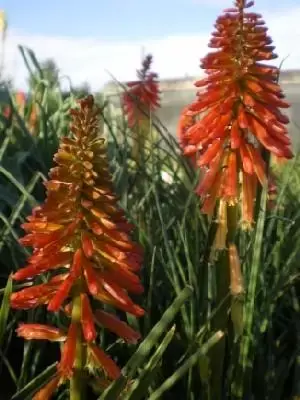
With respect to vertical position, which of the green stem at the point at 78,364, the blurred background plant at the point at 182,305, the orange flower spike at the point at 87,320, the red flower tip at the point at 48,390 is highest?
the orange flower spike at the point at 87,320

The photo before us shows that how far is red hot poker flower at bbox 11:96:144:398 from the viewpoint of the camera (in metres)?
1.31

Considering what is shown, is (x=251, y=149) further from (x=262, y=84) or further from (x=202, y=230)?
(x=202, y=230)

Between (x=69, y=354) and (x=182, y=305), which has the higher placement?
(x=69, y=354)

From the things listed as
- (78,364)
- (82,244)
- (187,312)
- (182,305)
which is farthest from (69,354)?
(187,312)

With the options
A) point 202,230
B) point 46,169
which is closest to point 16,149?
point 46,169

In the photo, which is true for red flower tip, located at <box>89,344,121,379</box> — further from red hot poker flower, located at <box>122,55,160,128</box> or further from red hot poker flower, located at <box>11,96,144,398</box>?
red hot poker flower, located at <box>122,55,160,128</box>

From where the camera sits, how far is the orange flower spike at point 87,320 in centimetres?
128

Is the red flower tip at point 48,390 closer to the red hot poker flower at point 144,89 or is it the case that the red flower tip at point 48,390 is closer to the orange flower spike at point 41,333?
the orange flower spike at point 41,333

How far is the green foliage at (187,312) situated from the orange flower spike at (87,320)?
0.09 meters

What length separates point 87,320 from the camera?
1297 millimetres

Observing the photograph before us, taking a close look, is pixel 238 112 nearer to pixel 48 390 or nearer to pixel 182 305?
pixel 182 305

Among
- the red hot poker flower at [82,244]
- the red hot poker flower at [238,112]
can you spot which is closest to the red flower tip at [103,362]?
the red hot poker flower at [82,244]

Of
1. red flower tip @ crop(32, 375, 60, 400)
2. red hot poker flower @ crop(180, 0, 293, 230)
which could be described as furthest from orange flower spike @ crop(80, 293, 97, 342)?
red hot poker flower @ crop(180, 0, 293, 230)

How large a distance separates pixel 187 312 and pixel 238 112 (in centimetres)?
51
